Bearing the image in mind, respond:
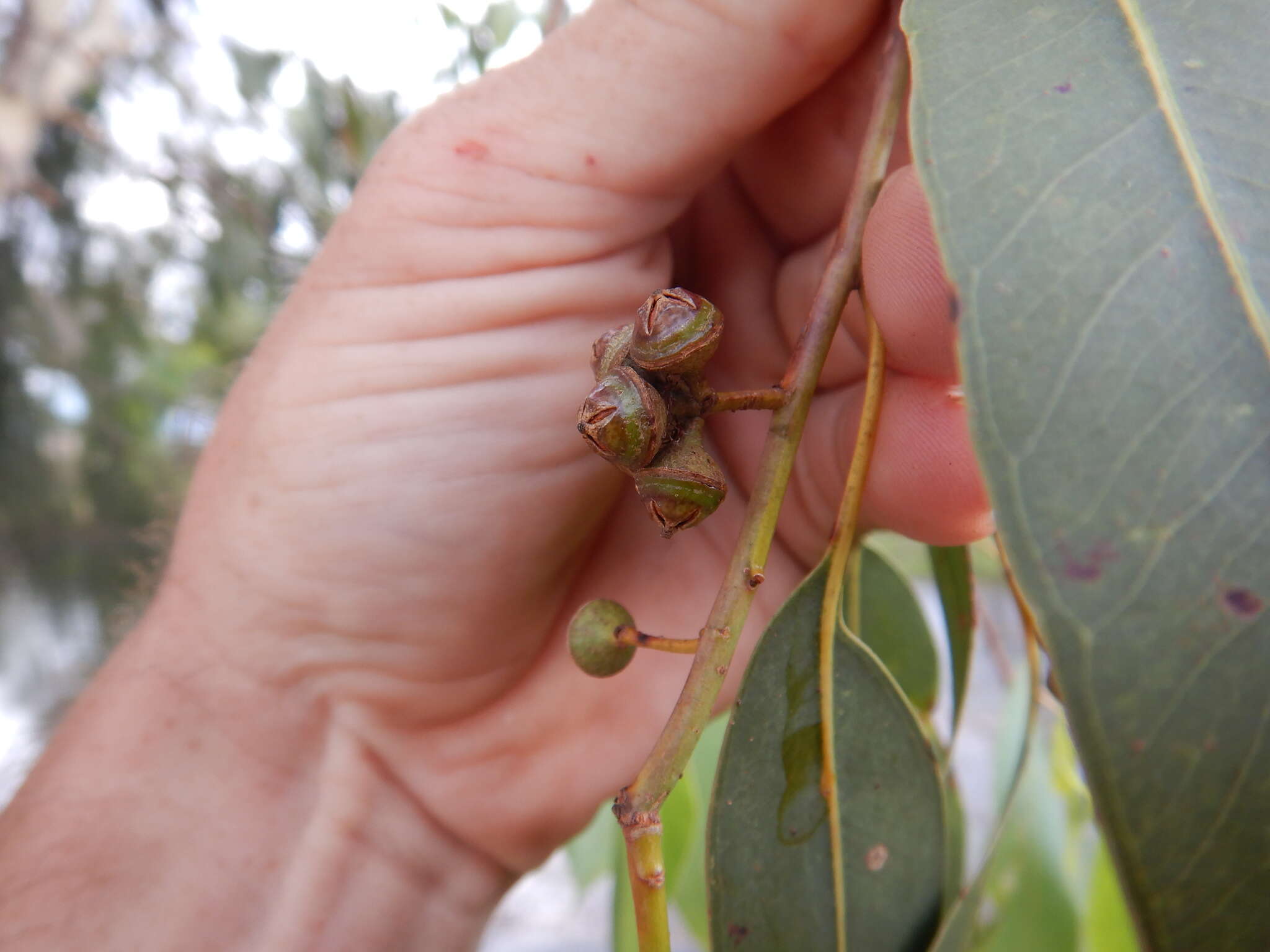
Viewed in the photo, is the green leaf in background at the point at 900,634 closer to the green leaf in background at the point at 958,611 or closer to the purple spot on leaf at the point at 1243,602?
the green leaf in background at the point at 958,611

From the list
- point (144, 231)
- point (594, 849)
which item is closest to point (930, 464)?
point (594, 849)

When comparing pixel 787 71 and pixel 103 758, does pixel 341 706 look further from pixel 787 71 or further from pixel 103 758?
pixel 787 71

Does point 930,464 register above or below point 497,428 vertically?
below

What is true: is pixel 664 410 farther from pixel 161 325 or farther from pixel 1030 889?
pixel 161 325

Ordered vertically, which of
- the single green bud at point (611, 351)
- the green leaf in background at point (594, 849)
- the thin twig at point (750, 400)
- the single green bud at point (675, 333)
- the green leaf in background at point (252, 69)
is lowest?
the green leaf in background at point (594, 849)

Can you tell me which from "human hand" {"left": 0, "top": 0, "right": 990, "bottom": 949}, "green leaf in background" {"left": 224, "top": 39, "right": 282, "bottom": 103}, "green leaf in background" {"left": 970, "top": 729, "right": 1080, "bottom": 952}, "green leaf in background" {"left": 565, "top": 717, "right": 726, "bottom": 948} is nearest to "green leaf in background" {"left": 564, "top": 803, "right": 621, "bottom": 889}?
"green leaf in background" {"left": 565, "top": 717, "right": 726, "bottom": 948}

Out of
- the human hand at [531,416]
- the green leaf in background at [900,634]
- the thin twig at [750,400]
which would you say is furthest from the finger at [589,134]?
the green leaf in background at [900,634]

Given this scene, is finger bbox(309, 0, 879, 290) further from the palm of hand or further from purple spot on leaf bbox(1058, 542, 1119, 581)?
purple spot on leaf bbox(1058, 542, 1119, 581)

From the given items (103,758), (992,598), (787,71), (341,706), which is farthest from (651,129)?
(992,598)
